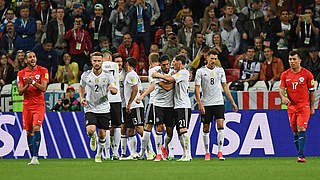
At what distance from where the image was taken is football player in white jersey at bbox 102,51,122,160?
1465 cm

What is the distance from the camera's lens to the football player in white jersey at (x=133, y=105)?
1537cm

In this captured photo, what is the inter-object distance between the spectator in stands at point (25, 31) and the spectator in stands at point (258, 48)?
7.57 metres

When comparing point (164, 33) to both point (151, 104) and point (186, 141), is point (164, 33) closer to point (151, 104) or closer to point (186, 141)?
point (151, 104)

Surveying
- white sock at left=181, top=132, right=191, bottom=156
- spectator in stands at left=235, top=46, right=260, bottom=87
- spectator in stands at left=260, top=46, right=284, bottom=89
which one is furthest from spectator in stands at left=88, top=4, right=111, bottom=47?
white sock at left=181, top=132, right=191, bottom=156

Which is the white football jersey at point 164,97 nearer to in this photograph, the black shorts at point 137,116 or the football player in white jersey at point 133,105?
the football player in white jersey at point 133,105

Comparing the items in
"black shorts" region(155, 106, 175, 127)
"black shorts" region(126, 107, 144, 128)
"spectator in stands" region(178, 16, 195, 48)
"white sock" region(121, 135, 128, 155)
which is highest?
"spectator in stands" region(178, 16, 195, 48)

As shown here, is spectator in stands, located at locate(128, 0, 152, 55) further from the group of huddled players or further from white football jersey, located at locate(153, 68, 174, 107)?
white football jersey, located at locate(153, 68, 174, 107)

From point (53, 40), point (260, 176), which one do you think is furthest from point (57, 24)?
point (260, 176)

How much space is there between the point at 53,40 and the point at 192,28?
477 centimetres

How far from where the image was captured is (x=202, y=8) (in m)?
24.0

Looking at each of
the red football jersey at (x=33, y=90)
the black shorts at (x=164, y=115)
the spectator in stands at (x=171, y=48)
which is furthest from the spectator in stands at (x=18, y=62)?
the black shorts at (x=164, y=115)

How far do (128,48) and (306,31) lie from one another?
5.74 metres

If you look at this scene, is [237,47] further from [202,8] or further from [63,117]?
[63,117]

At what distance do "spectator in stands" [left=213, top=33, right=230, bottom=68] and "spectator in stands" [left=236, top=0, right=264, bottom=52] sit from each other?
42.2 inches
